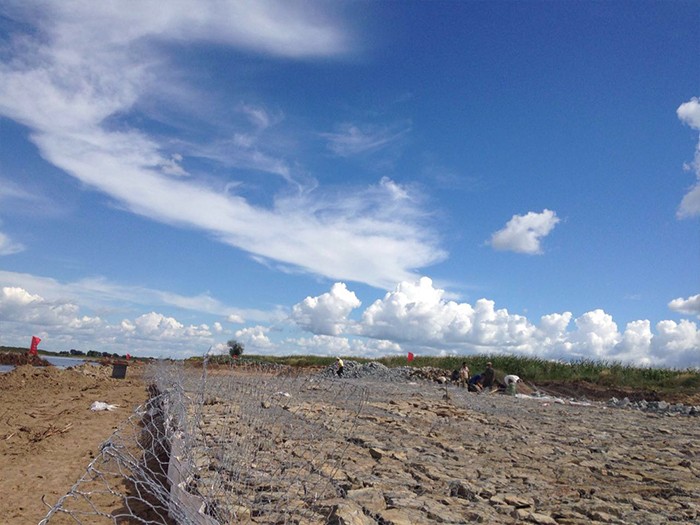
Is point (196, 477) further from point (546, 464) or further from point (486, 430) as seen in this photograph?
point (486, 430)

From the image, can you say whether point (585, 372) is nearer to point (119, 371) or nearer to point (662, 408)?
point (662, 408)

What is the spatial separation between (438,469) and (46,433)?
Answer: 18.3 feet

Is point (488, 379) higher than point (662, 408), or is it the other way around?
point (488, 379)

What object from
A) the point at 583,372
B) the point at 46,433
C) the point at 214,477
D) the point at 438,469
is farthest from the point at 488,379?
the point at 214,477

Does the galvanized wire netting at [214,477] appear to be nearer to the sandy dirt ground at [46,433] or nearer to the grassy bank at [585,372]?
the sandy dirt ground at [46,433]

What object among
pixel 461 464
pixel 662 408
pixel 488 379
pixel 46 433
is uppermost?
pixel 488 379

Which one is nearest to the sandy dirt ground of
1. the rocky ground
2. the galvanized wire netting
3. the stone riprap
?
the galvanized wire netting

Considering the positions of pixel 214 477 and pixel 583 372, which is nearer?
pixel 214 477

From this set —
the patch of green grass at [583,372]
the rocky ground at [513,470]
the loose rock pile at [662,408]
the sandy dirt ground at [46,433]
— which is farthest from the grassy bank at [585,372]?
the rocky ground at [513,470]

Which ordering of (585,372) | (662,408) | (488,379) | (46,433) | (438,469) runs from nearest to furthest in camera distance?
(438,469), (46,433), (662,408), (488,379), (585,372)

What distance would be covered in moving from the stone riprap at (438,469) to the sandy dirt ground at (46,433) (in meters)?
1.52

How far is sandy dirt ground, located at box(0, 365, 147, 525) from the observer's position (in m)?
5.80

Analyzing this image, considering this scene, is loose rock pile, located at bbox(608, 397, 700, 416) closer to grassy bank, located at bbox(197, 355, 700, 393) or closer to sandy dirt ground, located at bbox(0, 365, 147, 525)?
grassy bank, located at bbox(197, 355, 700, 393)

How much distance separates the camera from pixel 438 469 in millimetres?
6688
